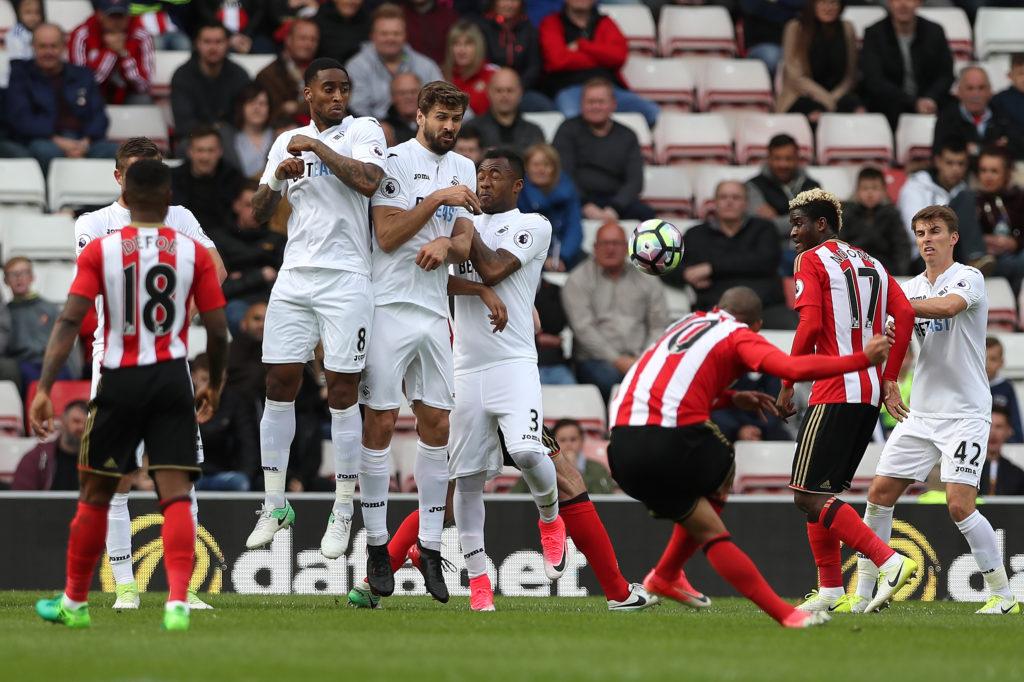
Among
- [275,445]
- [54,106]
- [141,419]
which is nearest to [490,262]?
[275,445]

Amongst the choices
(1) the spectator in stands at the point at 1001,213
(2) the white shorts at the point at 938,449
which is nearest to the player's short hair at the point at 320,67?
(2) the white shorts at the point at 938,449

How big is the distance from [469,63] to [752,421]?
5.21 meters

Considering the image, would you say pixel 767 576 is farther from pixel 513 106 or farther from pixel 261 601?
pixel 513 106

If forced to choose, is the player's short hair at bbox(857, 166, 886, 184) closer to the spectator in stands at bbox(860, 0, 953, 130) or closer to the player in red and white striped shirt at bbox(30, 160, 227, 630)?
the spectator in stands at bbox(860, 0, 953, 130)

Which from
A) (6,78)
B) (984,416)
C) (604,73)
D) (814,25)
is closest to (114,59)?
(6,78)

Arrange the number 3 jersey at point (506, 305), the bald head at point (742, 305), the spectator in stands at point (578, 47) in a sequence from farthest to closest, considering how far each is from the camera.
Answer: the spectator in stands at point (578, 47) < the number 3 jersey at point (506, 305) < the bald head at point (742, 305)

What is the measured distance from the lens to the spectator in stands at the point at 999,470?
1268cm

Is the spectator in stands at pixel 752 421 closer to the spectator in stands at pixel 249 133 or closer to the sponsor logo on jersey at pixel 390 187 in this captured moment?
the spectator in stands at pixel 249 133

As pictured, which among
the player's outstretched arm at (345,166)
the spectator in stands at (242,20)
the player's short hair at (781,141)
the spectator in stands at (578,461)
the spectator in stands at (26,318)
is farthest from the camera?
the spectator in stands at (242,20)

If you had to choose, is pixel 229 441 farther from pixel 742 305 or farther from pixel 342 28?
pixel 742 305

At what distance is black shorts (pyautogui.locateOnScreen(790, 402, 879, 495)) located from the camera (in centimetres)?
895

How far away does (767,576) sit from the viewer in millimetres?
11680

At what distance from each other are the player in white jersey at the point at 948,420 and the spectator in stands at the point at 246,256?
6.32 meters

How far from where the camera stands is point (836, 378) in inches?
356
